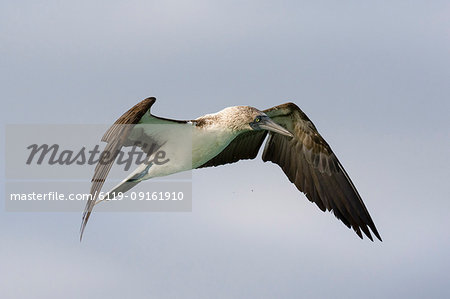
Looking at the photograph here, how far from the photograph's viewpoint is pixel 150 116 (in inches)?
610

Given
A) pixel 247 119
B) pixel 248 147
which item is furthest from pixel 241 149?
pixel 247 119

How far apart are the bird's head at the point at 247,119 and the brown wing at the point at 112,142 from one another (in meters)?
2.01

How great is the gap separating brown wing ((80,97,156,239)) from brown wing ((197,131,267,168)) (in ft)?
13.6

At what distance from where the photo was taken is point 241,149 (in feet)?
60.5

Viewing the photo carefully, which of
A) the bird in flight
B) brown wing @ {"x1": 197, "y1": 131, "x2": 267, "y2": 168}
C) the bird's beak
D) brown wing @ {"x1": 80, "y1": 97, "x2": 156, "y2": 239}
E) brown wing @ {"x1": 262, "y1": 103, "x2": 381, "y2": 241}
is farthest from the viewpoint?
brown wing @ {"x1": 197, "y1": 131, "x2": 267, "y2": 168}

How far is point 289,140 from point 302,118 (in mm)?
812

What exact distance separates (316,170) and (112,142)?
608 cm

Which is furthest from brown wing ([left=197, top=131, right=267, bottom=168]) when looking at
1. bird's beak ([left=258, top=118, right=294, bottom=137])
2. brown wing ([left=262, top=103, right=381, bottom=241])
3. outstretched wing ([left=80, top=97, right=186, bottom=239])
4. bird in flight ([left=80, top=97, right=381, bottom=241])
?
outstretched wing ([left=80, top=97, right=186, bottom=239])

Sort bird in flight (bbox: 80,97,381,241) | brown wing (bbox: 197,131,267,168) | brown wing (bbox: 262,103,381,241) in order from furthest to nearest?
brown wing (bbox: 197,131,267,168)
brown wing (bbox: 262,103,381,241)
bird in flight (bbox: 80,97,381,241)

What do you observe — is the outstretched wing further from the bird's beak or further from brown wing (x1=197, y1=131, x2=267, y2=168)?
brown wing (x1=197, y1=131, x2=267, y2=168)

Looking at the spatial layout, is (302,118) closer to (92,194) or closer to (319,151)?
(319,151)

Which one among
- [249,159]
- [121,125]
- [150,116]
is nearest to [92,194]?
[121,125]

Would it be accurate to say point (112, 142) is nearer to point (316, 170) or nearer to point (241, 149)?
point (241, 149)

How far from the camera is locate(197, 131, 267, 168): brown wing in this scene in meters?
18.2
